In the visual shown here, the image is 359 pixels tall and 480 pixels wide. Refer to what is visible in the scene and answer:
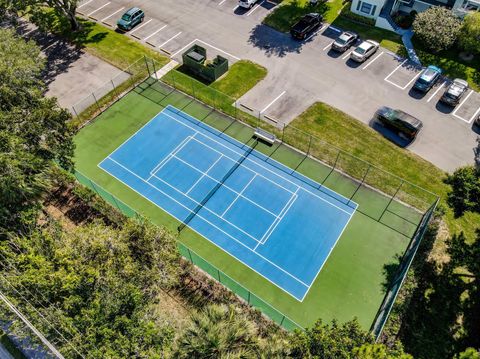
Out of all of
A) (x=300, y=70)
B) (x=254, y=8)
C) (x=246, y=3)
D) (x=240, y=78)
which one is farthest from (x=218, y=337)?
(x=254, y=8)

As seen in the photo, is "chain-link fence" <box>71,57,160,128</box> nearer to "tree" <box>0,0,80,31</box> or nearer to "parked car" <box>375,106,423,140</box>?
"tree" <box>0,0,80,31</box>

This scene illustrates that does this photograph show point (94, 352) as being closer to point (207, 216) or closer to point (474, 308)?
point (207, 216)

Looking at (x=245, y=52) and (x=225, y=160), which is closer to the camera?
(x=225, y=160)

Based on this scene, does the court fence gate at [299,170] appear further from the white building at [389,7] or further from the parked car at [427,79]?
the white building at [389,7]

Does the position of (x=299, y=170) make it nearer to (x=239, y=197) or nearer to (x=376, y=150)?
(x=239, y=197)

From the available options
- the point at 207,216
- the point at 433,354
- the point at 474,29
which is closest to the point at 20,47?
the point at 207,216

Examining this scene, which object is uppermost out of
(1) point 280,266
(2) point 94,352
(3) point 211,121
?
(2) point 94,352
